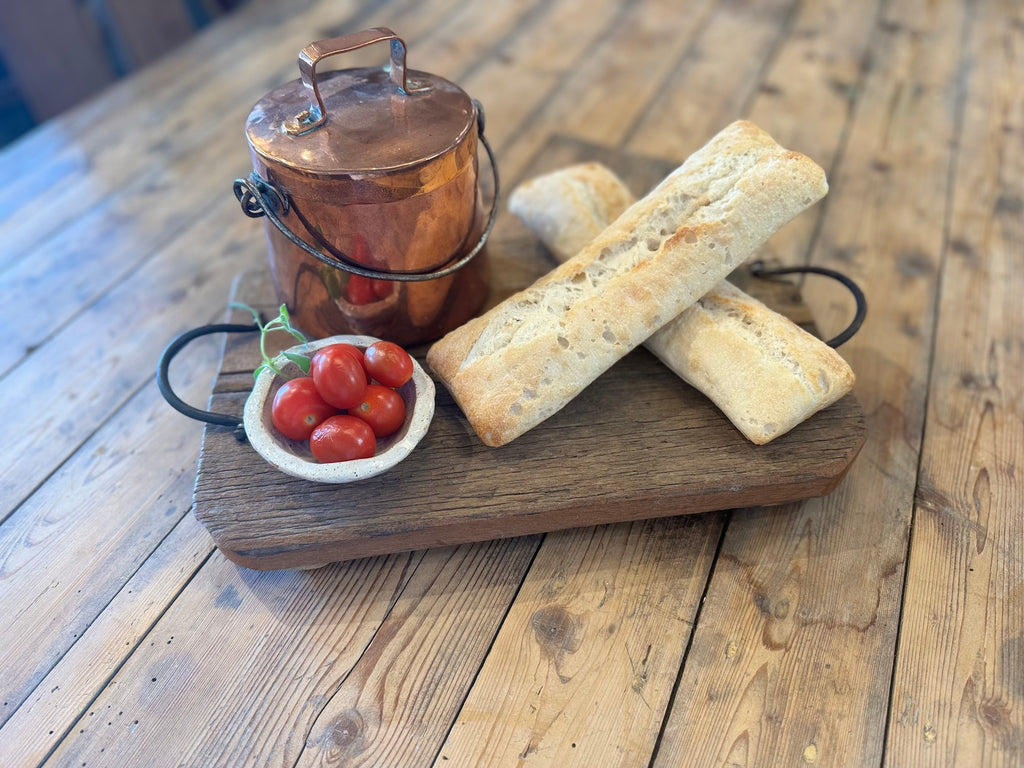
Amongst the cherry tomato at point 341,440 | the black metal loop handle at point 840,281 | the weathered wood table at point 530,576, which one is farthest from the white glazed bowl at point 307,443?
the black metal loop handle at point 840,281

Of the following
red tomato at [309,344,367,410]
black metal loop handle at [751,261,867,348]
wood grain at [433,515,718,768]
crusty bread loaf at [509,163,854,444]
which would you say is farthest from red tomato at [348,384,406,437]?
black metal loop handle at [751,261,867,348]

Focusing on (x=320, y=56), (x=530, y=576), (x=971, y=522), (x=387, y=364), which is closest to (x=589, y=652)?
(x=530, y=576)

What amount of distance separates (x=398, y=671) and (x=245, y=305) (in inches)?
23.6

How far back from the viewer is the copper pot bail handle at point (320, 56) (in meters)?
0.88

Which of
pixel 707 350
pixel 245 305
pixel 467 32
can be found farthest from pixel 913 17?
pixel 245 305

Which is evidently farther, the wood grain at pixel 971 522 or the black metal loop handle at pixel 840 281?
the black metal loop handle at pixel 840 281

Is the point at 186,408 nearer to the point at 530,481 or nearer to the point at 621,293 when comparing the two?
the point at 530,481

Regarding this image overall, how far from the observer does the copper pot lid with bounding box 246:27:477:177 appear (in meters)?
0.87

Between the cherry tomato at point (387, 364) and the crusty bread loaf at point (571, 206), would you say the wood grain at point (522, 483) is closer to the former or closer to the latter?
the cherry tomato at point (387, 364)

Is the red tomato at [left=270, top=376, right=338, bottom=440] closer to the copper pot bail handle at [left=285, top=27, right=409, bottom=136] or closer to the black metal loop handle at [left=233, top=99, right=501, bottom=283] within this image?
the black metal loop handle at [left=233, top=99, right=501, bottom=283]

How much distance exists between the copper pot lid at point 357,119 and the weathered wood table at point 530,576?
33 cm

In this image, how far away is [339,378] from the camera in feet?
→ 2.82

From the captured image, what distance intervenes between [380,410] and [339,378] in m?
0.06

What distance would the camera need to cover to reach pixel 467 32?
82.7 inches
